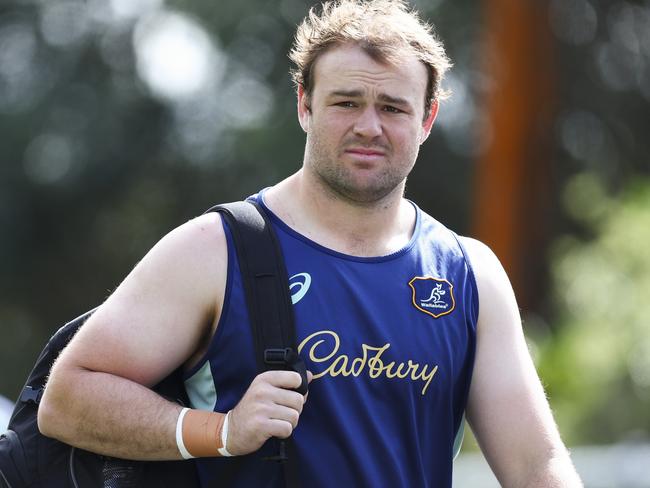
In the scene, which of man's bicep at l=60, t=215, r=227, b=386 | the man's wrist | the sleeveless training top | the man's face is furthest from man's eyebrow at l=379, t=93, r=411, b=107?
the man's wrist

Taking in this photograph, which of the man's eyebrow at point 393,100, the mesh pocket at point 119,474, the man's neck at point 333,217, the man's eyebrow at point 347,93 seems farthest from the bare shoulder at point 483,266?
the mesh pocket at point 119,474

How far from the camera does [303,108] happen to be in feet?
13.1

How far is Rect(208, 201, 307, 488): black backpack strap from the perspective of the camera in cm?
357

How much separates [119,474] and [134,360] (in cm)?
32

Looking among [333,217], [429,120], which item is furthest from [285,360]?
[429,120]

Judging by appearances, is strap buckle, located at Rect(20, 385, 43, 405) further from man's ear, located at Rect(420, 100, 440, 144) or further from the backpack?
man's ear, located at Rect(420, 100, 440, 144)

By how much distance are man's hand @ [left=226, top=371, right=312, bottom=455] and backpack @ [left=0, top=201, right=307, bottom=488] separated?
0.23ft

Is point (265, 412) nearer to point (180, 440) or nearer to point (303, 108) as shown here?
point (180, 440)

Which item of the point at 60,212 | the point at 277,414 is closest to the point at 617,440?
the point at 277,414

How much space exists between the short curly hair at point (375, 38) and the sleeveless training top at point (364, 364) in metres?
0.47

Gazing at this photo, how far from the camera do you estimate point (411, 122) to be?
386 centimetres

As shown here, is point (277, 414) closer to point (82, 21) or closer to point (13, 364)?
point (13, 364)

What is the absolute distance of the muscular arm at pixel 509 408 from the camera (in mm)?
3877

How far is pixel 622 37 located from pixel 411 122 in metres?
14.5
